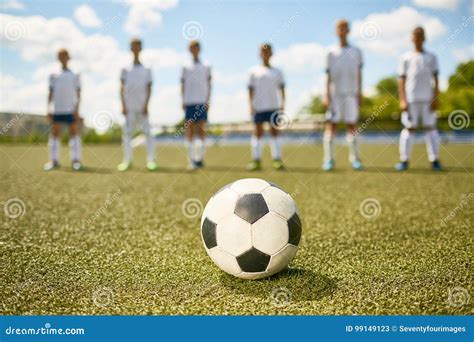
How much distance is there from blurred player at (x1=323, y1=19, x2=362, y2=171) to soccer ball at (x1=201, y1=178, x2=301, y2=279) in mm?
4656

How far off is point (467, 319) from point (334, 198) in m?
2.60

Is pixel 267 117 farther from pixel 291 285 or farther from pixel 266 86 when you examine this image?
pixel 291 285

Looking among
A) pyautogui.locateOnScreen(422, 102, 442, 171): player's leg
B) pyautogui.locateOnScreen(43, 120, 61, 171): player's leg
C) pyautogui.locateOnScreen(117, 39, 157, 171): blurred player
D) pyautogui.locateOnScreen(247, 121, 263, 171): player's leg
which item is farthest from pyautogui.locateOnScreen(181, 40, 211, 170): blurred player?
pyautogui.locateOnScreen(422, 102, 442, 171): player's leg

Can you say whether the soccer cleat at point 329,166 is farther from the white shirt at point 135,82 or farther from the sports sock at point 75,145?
the sports sock at point 75,145

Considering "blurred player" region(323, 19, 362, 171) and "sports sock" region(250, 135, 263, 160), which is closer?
"blurred player" region(323, 19, 362, 171)

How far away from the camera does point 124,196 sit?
4.71m

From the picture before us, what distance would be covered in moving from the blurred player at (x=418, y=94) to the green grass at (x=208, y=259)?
63.5 inches

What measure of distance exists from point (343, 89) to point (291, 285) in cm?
511

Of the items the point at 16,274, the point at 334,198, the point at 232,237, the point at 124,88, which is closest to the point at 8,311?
the point at 16,274

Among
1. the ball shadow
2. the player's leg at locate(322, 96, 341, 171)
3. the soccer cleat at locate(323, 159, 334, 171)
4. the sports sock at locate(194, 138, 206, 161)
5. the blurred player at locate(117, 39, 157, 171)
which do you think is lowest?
the soccer cleat at locate(323, 159, 334, 171)

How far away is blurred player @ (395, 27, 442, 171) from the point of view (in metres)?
6.12

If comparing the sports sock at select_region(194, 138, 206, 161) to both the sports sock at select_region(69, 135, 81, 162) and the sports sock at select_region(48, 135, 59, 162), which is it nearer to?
the sports sock at select_region(69, 135, 81, 162)

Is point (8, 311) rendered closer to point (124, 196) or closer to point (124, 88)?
point (124, 196)

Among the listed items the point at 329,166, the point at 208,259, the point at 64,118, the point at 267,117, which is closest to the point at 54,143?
the point at 64,118
